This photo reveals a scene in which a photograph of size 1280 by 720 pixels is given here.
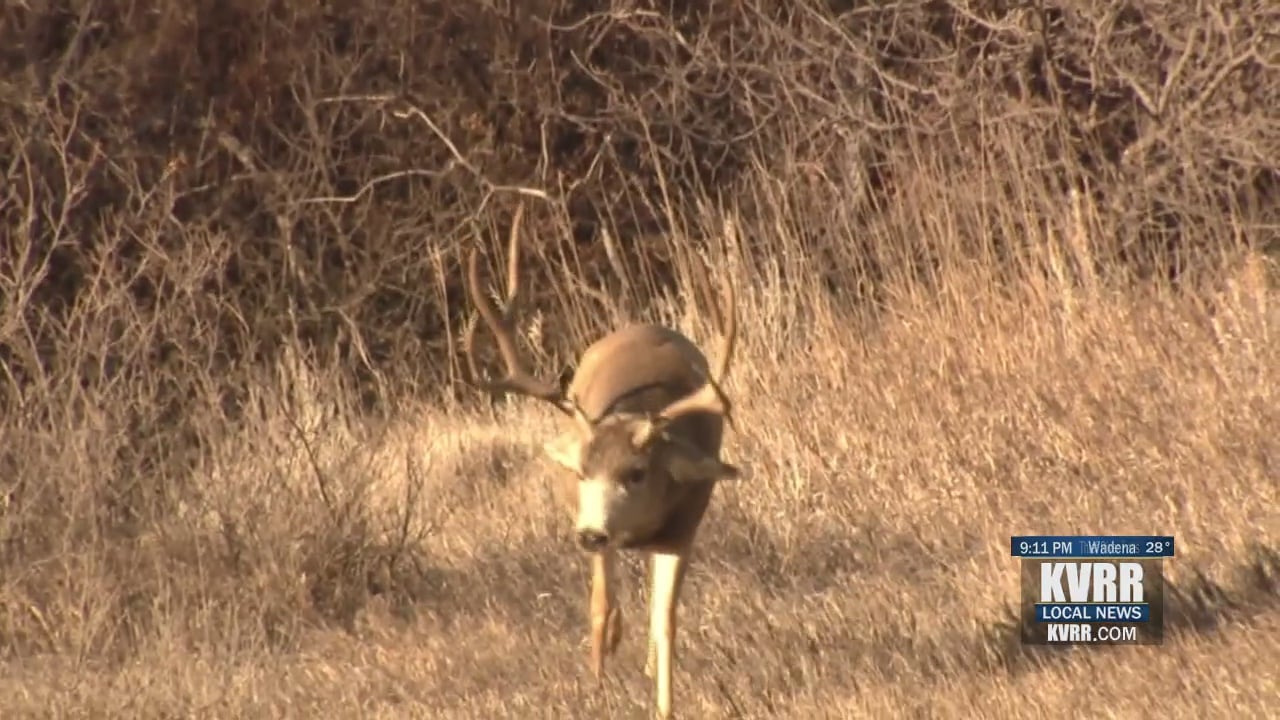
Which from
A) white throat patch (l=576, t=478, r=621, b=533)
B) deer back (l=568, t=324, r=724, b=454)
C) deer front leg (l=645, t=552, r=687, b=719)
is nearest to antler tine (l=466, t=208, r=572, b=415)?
deer back (l=568, t=324, r=724, b=454)

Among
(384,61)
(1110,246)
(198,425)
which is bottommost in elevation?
(198,425)

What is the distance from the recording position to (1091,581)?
727cm

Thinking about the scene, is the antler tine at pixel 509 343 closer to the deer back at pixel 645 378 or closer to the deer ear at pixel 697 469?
the deer back at pixel 645 378

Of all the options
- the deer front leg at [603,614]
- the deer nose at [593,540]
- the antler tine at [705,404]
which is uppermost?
the antler tine at [705,404]

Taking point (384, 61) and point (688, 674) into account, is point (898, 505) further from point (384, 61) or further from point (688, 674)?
point (384, 61)

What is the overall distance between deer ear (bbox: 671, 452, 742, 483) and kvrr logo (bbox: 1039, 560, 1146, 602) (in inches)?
41.4

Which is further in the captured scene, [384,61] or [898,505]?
[384,61]

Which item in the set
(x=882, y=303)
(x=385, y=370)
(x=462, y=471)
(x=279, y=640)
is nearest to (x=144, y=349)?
(x=279, y=640)

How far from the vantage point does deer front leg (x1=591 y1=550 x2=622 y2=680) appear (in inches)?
293

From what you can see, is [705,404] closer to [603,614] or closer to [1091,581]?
[603,614]

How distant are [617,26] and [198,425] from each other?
281 inches

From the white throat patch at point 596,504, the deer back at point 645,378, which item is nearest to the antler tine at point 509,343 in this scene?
the deer back at point 645,378

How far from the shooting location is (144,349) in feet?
30.5

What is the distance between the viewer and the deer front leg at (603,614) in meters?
7.44
